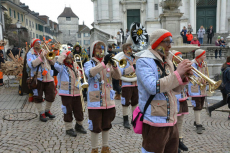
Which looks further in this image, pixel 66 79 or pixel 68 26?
pixel 68 26

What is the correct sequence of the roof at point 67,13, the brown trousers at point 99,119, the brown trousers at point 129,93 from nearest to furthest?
the brown trousers at point 99,119
the brown trousers at point 129,93
the roof at point 67,13

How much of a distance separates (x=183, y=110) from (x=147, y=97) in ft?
7.78

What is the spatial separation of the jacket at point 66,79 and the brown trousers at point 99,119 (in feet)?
4.18

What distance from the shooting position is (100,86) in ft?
13.9

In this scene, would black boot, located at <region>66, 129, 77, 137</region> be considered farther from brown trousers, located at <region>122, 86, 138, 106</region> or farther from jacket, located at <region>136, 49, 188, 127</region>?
jacket, located at <region>136, 49, 188, 127</region>

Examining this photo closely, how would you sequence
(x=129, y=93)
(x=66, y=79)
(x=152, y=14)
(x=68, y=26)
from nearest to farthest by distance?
(x=66, y=79)
(x=129, y=93)
(x=152, y=14)
(x=68, y=26)

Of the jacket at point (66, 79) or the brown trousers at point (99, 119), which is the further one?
the jacket at point (66, 79)

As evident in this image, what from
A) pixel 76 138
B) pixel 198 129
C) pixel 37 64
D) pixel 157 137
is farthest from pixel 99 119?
pixel 37 64

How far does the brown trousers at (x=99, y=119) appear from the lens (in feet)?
13.6

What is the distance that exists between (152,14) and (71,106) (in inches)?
910

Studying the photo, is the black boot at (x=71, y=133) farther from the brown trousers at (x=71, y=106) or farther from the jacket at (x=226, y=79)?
the jacket at (x=226, y=79)

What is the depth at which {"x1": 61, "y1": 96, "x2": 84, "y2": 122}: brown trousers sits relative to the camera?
17.5 ft

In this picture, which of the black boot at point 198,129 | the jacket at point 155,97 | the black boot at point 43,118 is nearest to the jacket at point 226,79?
the black boot at point 198,129

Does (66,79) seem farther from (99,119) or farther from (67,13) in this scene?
(67,13)
